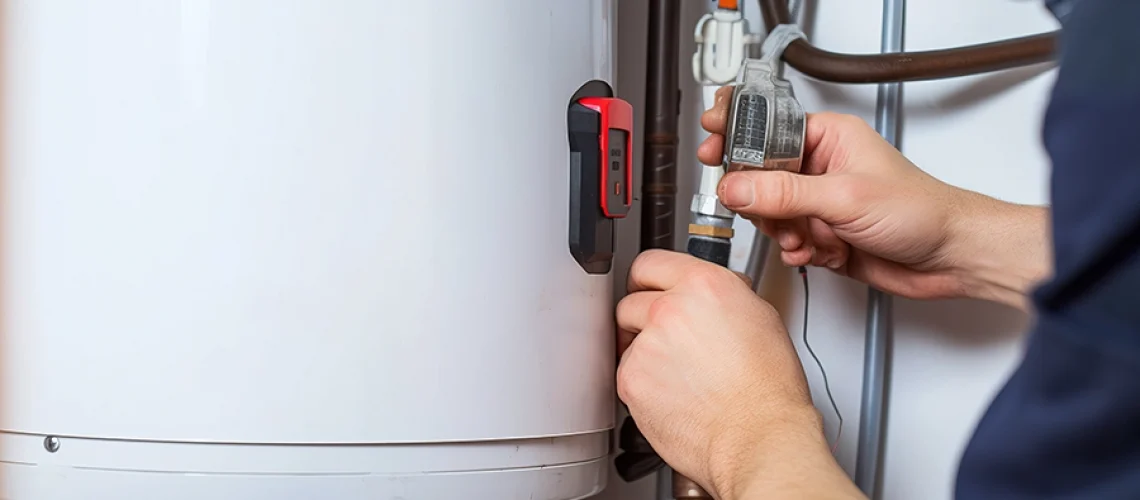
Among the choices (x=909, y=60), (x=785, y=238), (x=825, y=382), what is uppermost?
(x=909, y=60)

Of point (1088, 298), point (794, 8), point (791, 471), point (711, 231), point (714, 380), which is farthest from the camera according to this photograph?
point (794, 8)

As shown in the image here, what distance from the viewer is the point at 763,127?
640mm

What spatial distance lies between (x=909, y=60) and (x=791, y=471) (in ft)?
1.25

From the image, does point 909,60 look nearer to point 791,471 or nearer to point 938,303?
point 938,303

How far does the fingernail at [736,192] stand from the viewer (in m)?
0.63

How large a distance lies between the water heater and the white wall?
365mm

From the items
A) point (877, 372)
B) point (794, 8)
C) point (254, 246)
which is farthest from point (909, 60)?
point (254, 246)

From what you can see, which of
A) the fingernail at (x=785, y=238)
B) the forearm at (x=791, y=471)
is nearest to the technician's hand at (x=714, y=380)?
the forearm at (x=791, y=471)

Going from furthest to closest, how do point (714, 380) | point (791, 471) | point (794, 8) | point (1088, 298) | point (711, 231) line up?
point (794, 8), point (711, 231), point (714, 380), point (791, 471), point (1088, 298)

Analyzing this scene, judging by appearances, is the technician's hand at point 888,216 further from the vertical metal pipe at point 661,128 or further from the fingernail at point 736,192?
the vertical metal pipe at point 661,128

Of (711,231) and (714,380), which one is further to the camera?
(711,231)

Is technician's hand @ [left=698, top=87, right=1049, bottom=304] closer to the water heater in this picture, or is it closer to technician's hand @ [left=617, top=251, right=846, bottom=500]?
technician's hand @ [left=617, top=251, right=846, bottom=500]

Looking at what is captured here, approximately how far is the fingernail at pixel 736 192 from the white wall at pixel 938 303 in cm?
24

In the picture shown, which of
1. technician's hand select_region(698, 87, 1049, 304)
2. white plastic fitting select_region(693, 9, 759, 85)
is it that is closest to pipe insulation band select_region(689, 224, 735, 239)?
technician's hand select_region(698, 87, 1049, 304)
